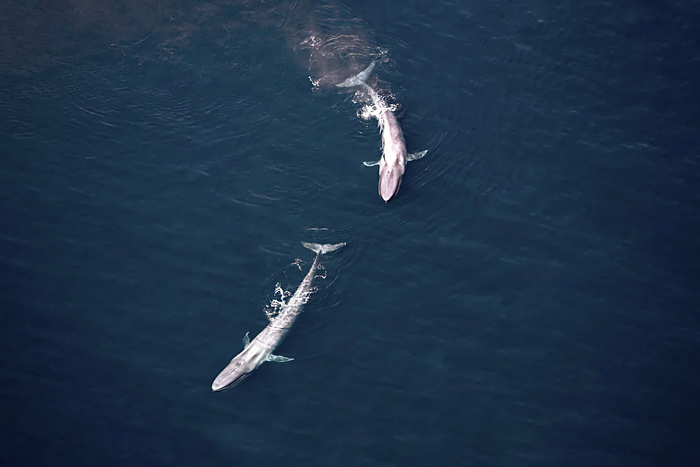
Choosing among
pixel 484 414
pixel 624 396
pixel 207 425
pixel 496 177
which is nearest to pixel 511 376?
pixel 484 414

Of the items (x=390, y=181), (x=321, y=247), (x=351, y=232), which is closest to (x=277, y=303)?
(x=321, y=247)

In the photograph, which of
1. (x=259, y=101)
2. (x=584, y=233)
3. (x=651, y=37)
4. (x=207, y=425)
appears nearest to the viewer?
(x=207, y=425)

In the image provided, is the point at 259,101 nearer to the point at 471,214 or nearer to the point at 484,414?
the point at 471,214

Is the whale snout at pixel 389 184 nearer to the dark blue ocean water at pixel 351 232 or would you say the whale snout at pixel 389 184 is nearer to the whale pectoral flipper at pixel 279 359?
the dark blue ocean water at pixel 351 232

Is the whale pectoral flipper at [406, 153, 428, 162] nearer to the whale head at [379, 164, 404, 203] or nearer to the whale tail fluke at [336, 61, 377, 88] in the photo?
the whale head at [379, 164, 404, 203]

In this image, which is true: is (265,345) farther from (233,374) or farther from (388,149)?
(388,149)

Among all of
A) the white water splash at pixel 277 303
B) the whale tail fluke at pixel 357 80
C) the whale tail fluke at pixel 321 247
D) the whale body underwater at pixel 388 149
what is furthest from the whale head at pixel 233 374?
the whale tail fluke at pixel 357 80

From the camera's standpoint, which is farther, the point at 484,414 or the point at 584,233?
the point at 584,233
